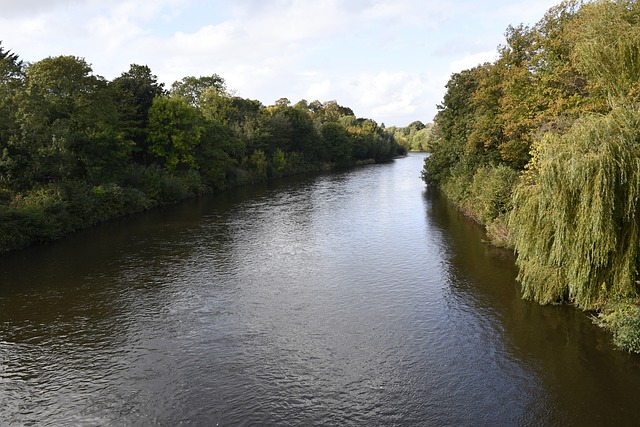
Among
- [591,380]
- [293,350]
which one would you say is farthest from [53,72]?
[591,380]

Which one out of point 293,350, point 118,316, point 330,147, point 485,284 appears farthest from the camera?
point 330,147

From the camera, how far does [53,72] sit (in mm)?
36312

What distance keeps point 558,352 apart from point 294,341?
867cm

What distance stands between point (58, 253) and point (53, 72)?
16178 millimetres

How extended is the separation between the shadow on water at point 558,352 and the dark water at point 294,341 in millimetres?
55

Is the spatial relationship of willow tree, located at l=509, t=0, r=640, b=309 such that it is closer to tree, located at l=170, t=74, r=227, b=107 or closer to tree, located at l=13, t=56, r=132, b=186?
tree, located at l=13, t=56, r=132, b=186

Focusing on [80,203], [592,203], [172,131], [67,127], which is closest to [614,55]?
[592,203]

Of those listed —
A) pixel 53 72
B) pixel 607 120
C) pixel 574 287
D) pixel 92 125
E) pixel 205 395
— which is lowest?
pixel 205 395

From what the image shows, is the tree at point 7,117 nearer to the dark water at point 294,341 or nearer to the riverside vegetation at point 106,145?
the riverside vegetation at point 106,145

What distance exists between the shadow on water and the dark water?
0.06m

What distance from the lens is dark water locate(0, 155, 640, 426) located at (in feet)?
41.2

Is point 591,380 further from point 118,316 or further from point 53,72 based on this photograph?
point 53,72

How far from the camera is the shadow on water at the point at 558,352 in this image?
12141 mm

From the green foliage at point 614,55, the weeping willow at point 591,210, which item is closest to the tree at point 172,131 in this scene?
the green foliage at point 614,55
